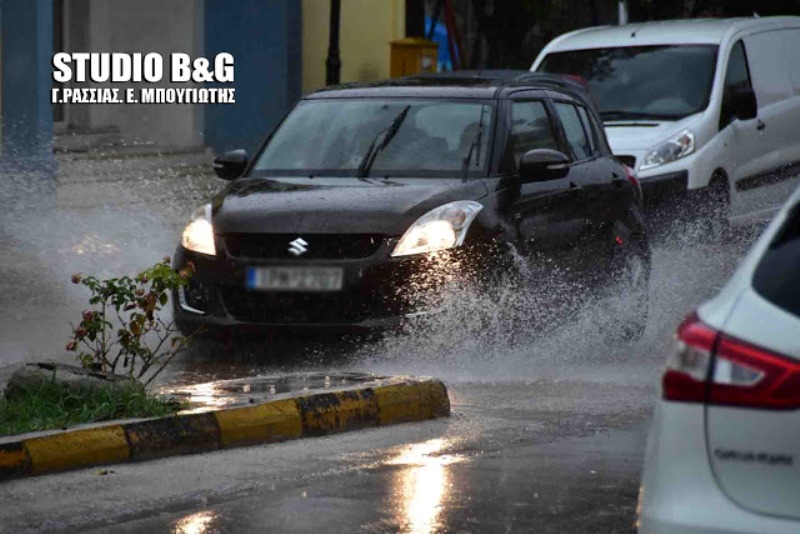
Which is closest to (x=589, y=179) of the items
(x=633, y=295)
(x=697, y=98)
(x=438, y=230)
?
(x=633, y=295)

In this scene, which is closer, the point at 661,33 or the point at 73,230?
the point at 73,230

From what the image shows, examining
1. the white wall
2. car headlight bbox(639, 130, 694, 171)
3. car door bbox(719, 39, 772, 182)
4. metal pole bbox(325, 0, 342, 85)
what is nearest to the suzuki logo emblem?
car headlight bbox(639, 130, 694, 171)

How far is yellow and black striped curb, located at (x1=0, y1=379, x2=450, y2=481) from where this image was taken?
7.27 metres

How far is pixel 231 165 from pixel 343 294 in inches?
71.2

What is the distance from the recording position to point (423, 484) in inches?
277

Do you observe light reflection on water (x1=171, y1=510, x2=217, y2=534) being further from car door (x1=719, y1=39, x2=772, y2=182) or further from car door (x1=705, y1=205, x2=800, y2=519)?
car door (x1=719, y1=39, x2=772, y2=182)

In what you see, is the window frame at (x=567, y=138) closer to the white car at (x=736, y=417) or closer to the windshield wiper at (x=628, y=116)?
the windshield wiper at (x=628, y=116)

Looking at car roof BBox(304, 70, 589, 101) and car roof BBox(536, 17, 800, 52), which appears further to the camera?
car roof BBox(536, 17, 800, 52)

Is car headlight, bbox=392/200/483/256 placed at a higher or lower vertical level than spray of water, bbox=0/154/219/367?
higher

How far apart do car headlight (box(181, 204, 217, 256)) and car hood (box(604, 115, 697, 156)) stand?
5.71 metres

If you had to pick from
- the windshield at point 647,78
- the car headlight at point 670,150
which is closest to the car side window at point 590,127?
the car headlight at point 670,150

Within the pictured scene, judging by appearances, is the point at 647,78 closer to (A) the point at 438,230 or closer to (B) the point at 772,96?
(B) the point at 772,96

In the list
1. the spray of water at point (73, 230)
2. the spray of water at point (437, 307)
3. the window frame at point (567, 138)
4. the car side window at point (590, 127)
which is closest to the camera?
the spray of water at point (437, 307)

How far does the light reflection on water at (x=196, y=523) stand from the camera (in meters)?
6.25
